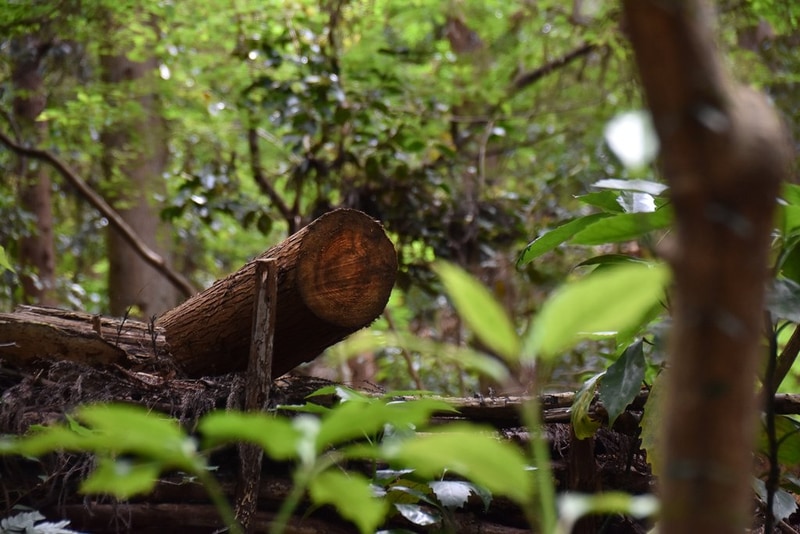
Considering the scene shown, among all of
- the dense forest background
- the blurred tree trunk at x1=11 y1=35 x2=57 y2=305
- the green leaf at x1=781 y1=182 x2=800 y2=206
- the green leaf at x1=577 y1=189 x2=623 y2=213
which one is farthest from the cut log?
the blurred tree trunk at x1=11 y1=35 x2=57 y2=305

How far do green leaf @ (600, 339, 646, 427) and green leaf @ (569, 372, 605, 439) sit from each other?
12cm

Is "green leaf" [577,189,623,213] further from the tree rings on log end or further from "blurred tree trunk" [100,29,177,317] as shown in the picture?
"blurred tree trunk" [100,29,177,317]

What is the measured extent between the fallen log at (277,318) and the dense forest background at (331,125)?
224 centimetres

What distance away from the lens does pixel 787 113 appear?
6.42 m

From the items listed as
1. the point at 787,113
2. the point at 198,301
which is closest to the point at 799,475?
the point at 198,301

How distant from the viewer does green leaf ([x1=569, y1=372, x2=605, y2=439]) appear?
2154 millimetres

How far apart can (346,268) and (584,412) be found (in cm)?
93

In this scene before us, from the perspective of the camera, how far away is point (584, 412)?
2.15 meters

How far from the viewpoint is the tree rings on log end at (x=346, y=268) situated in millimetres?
2594

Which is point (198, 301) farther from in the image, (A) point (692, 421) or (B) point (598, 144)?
(B) point (598, 144)

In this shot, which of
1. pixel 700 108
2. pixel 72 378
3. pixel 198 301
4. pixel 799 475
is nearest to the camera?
pixel 700 108

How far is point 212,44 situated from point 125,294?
2.34m

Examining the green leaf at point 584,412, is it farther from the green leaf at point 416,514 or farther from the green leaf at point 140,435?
the green leaf at point 140,435

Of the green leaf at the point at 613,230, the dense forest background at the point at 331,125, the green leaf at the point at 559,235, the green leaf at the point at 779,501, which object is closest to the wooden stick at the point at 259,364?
the green leaf at the point at 559,235
